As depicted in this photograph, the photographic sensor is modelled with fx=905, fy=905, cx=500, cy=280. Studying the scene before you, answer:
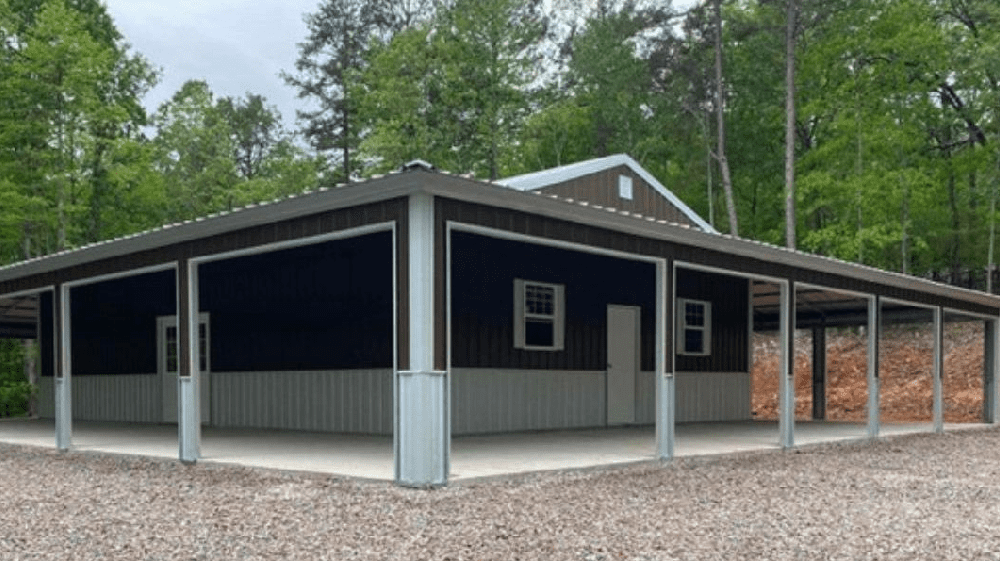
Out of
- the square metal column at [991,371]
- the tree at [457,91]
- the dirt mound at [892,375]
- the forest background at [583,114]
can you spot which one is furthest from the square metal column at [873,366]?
the tree at [457,91]

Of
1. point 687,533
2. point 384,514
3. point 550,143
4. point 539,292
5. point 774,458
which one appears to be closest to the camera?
point 687,533

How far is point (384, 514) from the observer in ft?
21.0

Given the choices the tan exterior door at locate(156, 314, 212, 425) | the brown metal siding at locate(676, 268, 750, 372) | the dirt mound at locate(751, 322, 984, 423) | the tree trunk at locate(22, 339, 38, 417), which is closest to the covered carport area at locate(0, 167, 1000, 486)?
the brown metal siding at locate(676, 268, 750, 372)

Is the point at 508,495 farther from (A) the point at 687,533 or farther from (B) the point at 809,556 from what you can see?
(B) the point at 809,556

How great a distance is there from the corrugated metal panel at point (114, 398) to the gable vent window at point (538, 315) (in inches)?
267

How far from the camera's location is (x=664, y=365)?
9.86 m

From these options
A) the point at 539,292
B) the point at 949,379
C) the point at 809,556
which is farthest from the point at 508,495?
the point at 949,379

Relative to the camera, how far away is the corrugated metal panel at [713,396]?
1527 centimetres

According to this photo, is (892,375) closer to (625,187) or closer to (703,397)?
(703,397)

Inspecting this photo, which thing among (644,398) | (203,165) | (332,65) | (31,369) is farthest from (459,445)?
(332,65)

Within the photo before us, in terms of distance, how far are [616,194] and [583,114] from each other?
14.7m

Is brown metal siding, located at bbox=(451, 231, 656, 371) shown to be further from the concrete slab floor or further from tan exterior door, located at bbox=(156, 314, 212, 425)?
tan exterior door, located at bbox=(156, 314, 212, 425)

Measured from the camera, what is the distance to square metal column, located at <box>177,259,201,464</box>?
9.48 meters

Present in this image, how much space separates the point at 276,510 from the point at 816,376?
1392 centimetres
